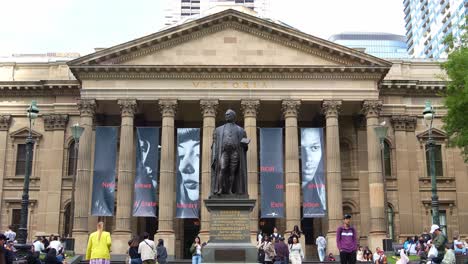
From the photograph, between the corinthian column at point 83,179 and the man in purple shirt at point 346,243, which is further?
the corinthian column at point 83,179

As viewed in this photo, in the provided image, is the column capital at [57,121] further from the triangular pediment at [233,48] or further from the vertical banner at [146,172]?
the vertical banner at [146,172]

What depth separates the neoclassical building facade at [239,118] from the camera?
37375 millimetres

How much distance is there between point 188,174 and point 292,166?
6.56 metres

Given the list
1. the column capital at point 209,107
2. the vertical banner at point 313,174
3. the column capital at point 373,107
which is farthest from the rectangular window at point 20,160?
the column capital at point 373,107

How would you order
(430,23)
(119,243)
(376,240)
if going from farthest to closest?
(430,23) → (376,240) → (119,243)

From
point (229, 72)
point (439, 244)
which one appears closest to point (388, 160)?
point (229, 72)

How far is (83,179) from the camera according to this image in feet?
122

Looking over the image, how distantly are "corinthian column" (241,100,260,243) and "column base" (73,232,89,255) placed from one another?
1012cm

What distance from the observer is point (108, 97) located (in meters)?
38.6

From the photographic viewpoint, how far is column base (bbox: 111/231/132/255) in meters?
35.8

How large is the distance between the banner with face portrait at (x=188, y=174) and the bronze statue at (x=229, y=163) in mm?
20262

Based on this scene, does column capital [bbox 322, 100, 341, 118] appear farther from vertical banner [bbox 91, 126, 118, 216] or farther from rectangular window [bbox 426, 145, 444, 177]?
vertical banner [bbox 91, 126, 118, 216]

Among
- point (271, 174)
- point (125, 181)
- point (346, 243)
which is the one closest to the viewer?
point (346, 243)

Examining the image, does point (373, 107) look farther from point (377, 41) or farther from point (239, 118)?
point (377, 41)
